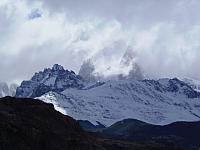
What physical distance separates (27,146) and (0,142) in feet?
27.6

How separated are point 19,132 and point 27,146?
5.38 meters

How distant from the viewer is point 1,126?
197500mm

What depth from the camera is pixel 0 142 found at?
19188cm

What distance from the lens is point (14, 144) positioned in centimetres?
19400

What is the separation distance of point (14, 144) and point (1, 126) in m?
7.12

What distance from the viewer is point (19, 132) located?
19950cm

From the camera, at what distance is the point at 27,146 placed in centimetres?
19650

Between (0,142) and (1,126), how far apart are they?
22.6ft

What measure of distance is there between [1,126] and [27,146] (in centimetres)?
925

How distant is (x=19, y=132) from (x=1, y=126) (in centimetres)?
552

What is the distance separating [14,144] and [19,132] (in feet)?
20.5

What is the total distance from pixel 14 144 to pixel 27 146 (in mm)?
4230
